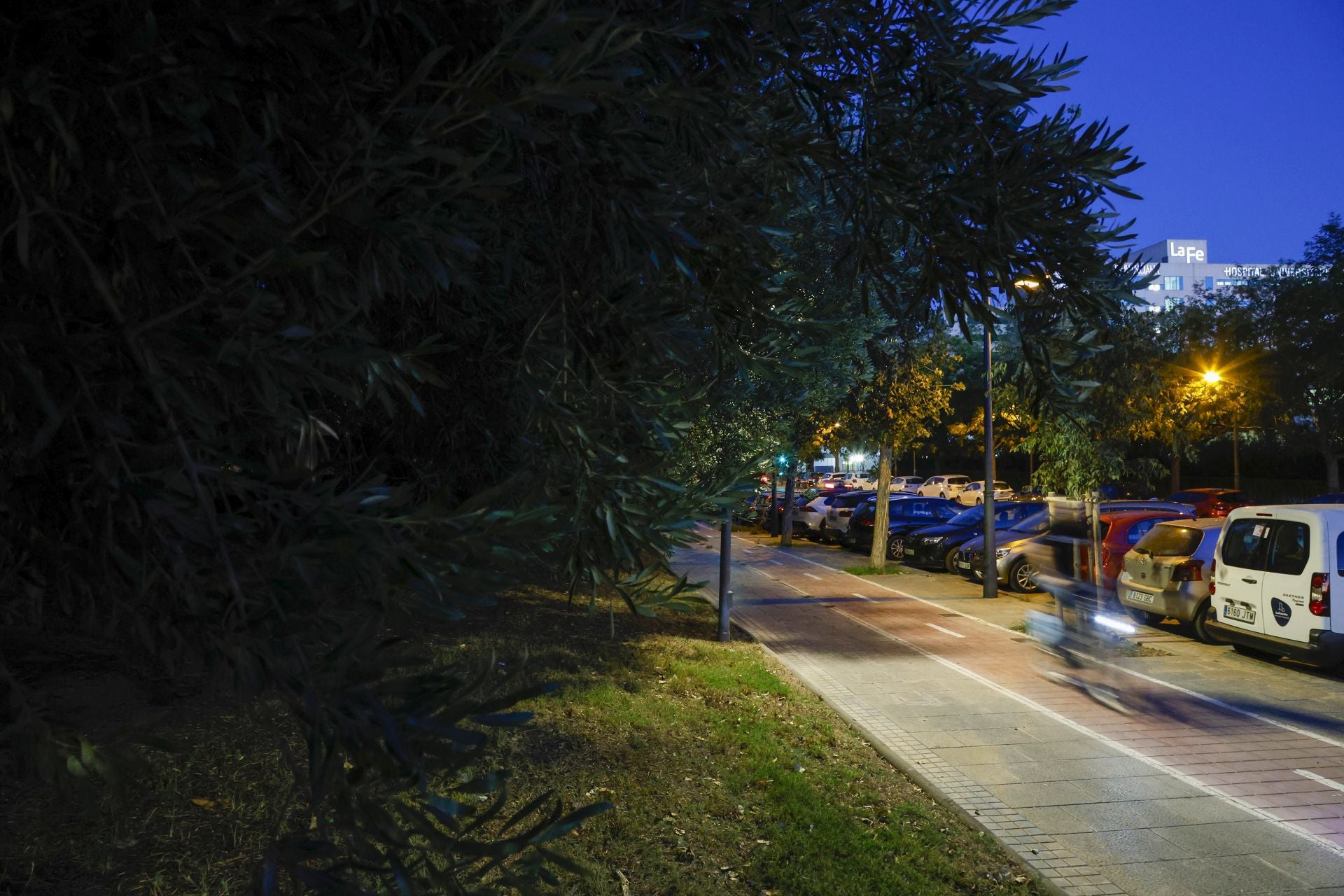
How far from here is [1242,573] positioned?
13.4 meters

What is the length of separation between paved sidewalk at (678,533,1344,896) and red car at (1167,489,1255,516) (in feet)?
68.0

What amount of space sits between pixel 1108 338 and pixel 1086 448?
11.5 meters

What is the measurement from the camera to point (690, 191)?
4.51 metres

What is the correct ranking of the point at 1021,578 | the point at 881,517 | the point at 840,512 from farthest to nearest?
the point at 840,512
the point at 881,517
the point at 1021,578

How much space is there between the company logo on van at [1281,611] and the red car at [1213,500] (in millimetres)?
22032

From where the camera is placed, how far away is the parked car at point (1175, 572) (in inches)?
592

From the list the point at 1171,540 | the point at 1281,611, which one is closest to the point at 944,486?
the point at 1171,540

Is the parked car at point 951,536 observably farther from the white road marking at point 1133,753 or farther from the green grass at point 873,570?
the white road marking at point 1133,753

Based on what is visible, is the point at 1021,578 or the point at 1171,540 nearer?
the point at 1171,540

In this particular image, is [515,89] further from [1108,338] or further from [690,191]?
[1108,338]

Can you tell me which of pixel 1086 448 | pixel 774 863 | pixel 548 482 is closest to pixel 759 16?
pixel 548 482

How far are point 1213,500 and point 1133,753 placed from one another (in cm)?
2985

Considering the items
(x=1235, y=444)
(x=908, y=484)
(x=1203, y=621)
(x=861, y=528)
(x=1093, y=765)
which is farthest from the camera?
(x=908, y=484)

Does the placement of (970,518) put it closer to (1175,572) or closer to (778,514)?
(1175,572)
